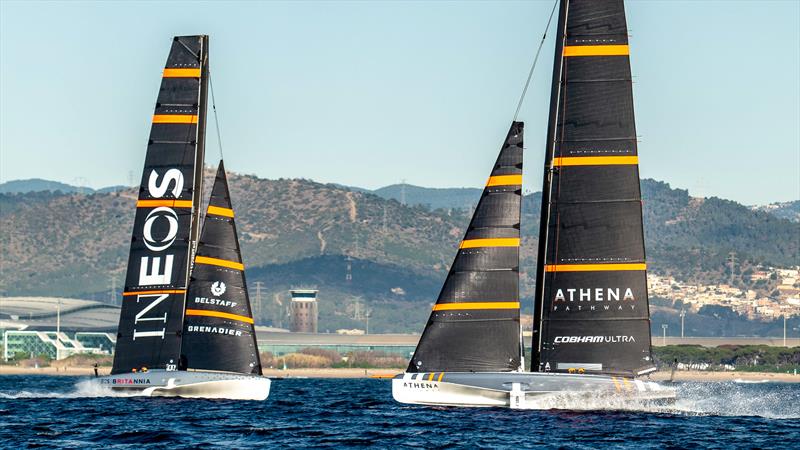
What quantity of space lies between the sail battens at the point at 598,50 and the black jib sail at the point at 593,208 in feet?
0.11

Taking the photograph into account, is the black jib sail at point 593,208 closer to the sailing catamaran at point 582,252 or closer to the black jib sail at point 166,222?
the sailing catamaran at point 582,252

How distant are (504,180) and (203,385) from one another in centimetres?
1533

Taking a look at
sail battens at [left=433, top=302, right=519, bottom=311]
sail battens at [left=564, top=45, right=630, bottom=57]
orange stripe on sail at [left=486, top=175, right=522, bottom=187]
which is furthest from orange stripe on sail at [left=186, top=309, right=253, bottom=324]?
sail battens at [left=564, top=45, right=630, bottom=57]

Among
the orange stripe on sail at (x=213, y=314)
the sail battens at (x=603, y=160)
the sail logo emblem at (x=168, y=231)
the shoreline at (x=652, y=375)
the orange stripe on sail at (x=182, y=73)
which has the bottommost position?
the shoreline at (x=652, y=375)

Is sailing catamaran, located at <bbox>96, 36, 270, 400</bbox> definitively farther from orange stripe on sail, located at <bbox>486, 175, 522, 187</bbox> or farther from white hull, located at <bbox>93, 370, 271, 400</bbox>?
orange stripe on sail, located at <bbox>486, 175, 522, 187</bbox>

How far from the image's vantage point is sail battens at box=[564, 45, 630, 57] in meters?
51.3

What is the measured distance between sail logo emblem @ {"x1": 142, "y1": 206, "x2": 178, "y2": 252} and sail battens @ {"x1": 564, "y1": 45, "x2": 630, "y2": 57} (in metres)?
19.5

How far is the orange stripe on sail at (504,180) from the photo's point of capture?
52.2 meters

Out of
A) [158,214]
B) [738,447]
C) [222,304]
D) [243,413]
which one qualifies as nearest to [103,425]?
[243,413]

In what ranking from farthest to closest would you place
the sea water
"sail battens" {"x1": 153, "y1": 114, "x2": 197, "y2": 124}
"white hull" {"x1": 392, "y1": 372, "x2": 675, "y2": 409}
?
1. "sail battens" {"x1": 153, "y1": 114, "x2": 197, "y2": 124}
2. "white hull" {"x1": 392, "y1": 372, "x2": 675, "y2": 409}
3. the sea water

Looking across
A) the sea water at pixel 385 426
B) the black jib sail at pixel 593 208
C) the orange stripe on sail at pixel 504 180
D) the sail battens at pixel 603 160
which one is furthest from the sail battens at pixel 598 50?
the sea water at pixel 385 426

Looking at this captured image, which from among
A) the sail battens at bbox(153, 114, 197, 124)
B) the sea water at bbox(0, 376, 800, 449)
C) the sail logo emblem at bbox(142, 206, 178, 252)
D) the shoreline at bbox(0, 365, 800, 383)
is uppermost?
the sail battens at bbox(153, 114, 197, 124)

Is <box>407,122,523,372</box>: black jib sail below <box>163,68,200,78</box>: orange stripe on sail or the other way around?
below

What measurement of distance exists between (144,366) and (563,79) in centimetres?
2214
